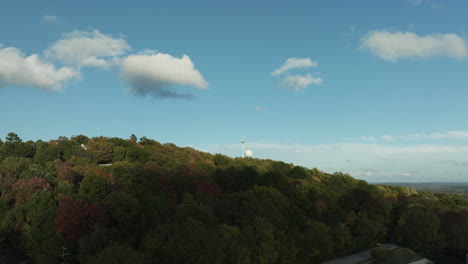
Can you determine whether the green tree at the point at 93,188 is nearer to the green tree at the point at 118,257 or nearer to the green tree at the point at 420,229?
the green tree at the point at 118,257

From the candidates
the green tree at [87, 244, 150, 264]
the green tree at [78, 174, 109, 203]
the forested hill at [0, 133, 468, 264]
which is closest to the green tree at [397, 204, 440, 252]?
the forested hill at [0, 133, 468, 264]

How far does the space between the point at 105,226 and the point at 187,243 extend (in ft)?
51.4

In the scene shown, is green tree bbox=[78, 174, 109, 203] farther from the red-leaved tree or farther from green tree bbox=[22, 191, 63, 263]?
the red-leaved tree

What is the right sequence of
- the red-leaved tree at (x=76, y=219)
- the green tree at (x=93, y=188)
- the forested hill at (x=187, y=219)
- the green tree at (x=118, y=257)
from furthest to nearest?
1. the green tree at (x=93, y=188)
2. the red-leaved tree at (x=76, y=219)
3. the forested hill at (x=187, y=219)
4. the green tree at (x=118, y=257)

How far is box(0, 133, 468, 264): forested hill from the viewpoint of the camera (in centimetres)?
3959

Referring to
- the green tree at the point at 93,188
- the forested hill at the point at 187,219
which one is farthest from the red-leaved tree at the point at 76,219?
Answer: the green tree at the point at 93,188

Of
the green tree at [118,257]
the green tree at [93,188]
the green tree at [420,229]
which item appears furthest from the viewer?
the green tree at [420,229]

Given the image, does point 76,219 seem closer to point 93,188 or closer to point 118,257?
point 93,188

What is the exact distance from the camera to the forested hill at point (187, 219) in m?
Answer: 39.6

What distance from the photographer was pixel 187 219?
129 ft

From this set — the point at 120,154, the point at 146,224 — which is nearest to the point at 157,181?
the point at 146,224

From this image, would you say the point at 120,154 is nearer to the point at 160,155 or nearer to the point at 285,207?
the point at 160,155

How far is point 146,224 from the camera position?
4688 cm

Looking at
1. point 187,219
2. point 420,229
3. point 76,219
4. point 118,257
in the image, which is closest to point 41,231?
point 76,219
